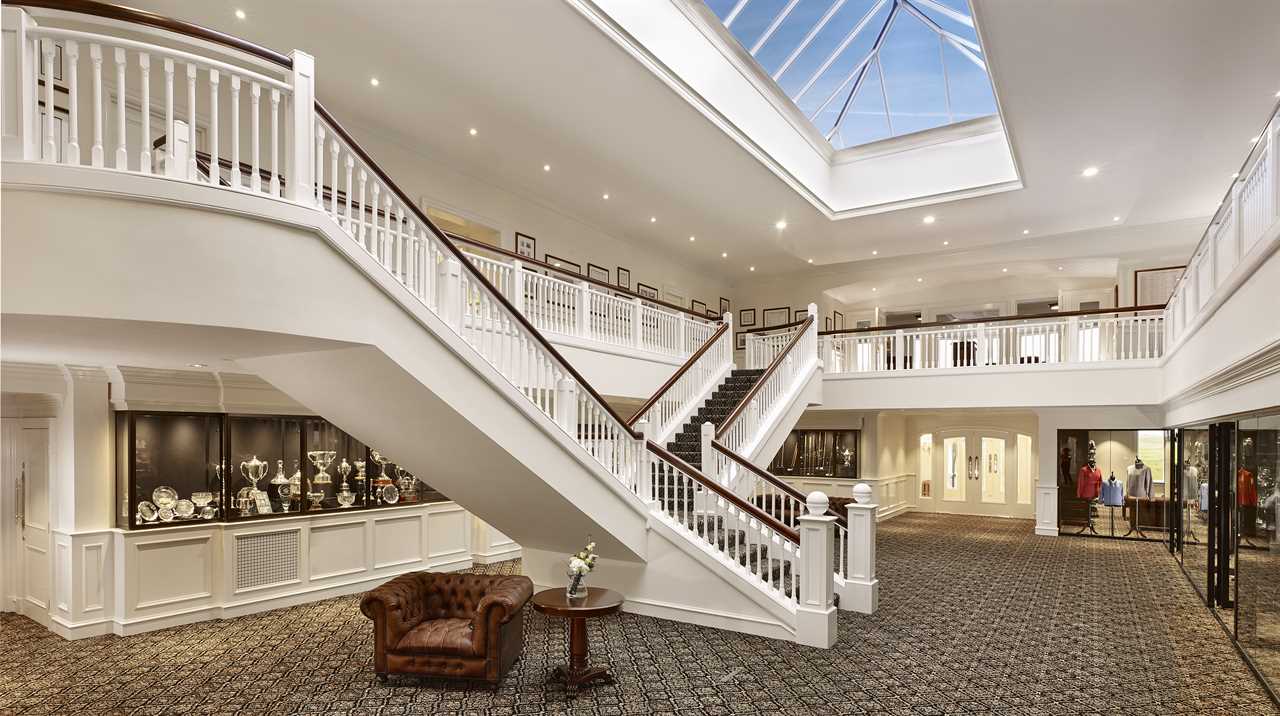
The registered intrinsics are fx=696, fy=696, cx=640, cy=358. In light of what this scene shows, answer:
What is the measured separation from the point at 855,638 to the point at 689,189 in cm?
724

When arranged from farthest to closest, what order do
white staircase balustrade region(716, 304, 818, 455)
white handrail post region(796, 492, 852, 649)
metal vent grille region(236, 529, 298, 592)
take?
white staircase balustrade region(716, 304, 818, 455) < metal vent grille region(236, 529, 298, 592) < white handrail post region(796, 492, 852, 649)

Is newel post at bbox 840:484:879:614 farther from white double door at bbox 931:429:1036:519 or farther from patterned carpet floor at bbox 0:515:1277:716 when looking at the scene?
white double door at bbox 931:429:1036:519

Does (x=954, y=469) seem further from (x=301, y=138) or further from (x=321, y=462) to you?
(x=301, y=138)

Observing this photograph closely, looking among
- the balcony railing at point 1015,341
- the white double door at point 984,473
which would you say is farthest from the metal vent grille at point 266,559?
the white double door at point 984,473

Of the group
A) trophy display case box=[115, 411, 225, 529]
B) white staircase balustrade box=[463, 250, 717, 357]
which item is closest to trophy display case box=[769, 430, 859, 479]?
white staircase balustrade box=[463, 250, 717, 357]

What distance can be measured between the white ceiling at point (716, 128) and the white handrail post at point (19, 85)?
3327 millimetres

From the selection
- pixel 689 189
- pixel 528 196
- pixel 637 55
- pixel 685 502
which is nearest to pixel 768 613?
pixel 685 502

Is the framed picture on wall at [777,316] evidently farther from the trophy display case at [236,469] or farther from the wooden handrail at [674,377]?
the trophy display case at [236,469]

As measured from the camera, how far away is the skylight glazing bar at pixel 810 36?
370 inches

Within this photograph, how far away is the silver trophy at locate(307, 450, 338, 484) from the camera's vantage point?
8.43 meters

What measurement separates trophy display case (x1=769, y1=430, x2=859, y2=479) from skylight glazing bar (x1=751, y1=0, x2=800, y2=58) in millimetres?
8873

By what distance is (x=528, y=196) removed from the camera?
11.7 metres

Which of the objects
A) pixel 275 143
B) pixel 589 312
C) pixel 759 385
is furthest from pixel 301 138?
pixel 759 385

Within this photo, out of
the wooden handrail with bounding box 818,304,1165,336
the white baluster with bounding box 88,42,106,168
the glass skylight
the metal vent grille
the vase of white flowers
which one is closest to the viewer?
the white baluster with bounding box 88,42,106,168
